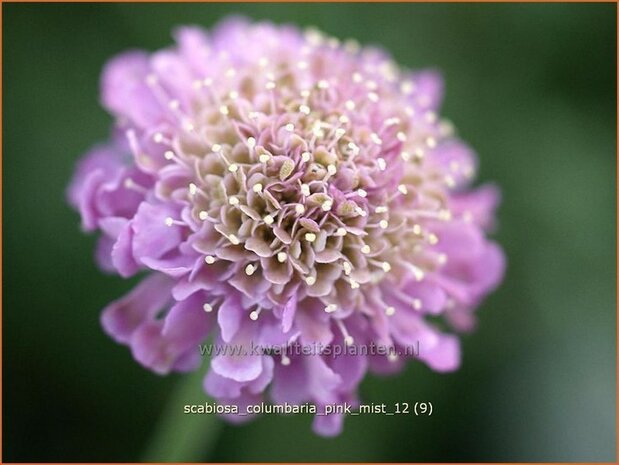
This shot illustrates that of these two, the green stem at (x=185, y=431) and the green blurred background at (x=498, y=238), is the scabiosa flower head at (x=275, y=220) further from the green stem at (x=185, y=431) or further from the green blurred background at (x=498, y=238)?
the green blurred background at (x=498, y=238)

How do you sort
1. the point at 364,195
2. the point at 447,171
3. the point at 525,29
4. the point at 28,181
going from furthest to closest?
the point at 525,29
the point at 28,181
the point at 447,171
the point at 364,195

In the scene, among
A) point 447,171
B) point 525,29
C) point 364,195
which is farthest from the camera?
point 525,29

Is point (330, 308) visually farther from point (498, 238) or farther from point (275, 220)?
point (498, 238)

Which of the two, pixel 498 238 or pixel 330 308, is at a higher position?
pixel 498 238

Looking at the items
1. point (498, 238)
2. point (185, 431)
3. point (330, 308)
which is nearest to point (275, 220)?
point (330, 308)

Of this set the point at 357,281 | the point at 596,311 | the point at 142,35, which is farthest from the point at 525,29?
the point at 357,281

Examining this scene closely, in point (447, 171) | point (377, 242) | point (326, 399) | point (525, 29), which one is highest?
point (525, 29)

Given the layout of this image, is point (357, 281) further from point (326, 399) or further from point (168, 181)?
point (168, 181)

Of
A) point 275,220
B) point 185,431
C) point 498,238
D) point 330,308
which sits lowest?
point 185,431
